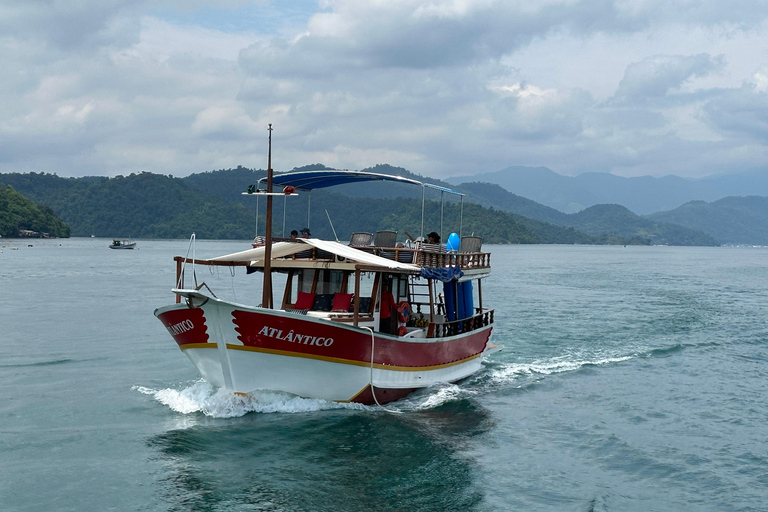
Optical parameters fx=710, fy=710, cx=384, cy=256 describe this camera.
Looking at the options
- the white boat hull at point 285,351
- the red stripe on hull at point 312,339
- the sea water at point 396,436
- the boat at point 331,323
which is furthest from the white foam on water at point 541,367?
the white boat hull at point 285,351

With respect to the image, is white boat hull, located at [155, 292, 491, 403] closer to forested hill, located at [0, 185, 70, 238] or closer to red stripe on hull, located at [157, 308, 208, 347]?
red stripe on hull, located at [157, 308, 208, 347]

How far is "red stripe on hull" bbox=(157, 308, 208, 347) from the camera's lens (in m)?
15.3

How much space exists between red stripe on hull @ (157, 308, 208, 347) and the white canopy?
2161 mm

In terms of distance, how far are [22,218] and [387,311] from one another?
16724 cm

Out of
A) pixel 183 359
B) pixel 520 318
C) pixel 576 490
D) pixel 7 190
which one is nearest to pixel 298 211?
pixel 7 190

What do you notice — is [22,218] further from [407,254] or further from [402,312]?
[402,312]

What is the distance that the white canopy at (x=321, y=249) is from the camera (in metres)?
16.5

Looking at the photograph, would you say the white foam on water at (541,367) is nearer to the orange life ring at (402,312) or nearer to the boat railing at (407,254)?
the orange life ring at (402,312)

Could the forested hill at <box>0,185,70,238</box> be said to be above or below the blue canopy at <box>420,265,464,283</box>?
above

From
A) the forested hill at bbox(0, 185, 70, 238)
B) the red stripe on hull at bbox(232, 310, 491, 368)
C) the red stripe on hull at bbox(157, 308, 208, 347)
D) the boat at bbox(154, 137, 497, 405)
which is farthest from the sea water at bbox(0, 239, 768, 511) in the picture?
the forested hill at bbox(0, 185, 70, 238)

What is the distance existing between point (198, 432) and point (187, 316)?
2.54 m

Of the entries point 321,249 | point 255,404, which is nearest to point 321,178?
point 321,249

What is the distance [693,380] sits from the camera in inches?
914

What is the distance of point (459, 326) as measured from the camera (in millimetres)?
21453
